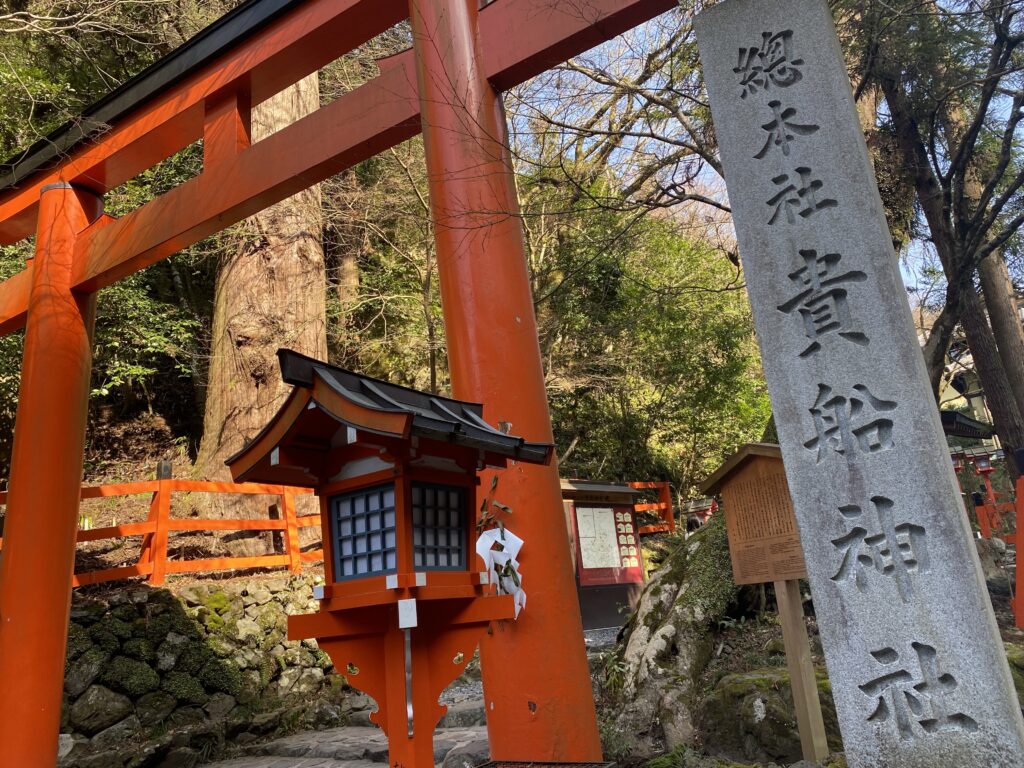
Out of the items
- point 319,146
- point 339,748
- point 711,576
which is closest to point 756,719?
point 711,576

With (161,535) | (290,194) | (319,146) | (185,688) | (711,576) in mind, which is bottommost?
(185,688)

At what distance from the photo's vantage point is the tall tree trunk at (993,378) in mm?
7789

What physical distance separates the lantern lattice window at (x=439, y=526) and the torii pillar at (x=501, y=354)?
687 mm

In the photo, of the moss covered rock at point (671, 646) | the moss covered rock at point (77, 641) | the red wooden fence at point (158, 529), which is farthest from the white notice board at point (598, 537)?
the moss covered rock at point (77, 641)

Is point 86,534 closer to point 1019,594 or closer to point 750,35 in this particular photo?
point 750,35

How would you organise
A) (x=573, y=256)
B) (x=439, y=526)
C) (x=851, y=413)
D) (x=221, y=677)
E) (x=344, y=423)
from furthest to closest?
(x=573, y=256) < (x=221, y=677) < (x=851, y=413) < (x=439, y=526) < (x=344, y=423)

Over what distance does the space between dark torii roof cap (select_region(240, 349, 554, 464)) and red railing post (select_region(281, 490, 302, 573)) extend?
20.2 feet

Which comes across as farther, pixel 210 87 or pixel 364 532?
pixel 210 87

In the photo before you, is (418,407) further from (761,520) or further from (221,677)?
(221,677)

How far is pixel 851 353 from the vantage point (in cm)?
331

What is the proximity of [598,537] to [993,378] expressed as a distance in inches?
205

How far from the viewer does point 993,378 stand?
8.06 metres

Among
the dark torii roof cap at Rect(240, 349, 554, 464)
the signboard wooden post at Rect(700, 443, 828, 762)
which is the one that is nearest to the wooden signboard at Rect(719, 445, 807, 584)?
the signboard wooden post at Rect(700, 443, 828, 762)

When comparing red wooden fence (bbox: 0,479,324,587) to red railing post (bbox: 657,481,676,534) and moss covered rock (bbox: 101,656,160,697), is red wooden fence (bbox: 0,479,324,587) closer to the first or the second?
moss covered rock (bbox: 101,656,160,697)
